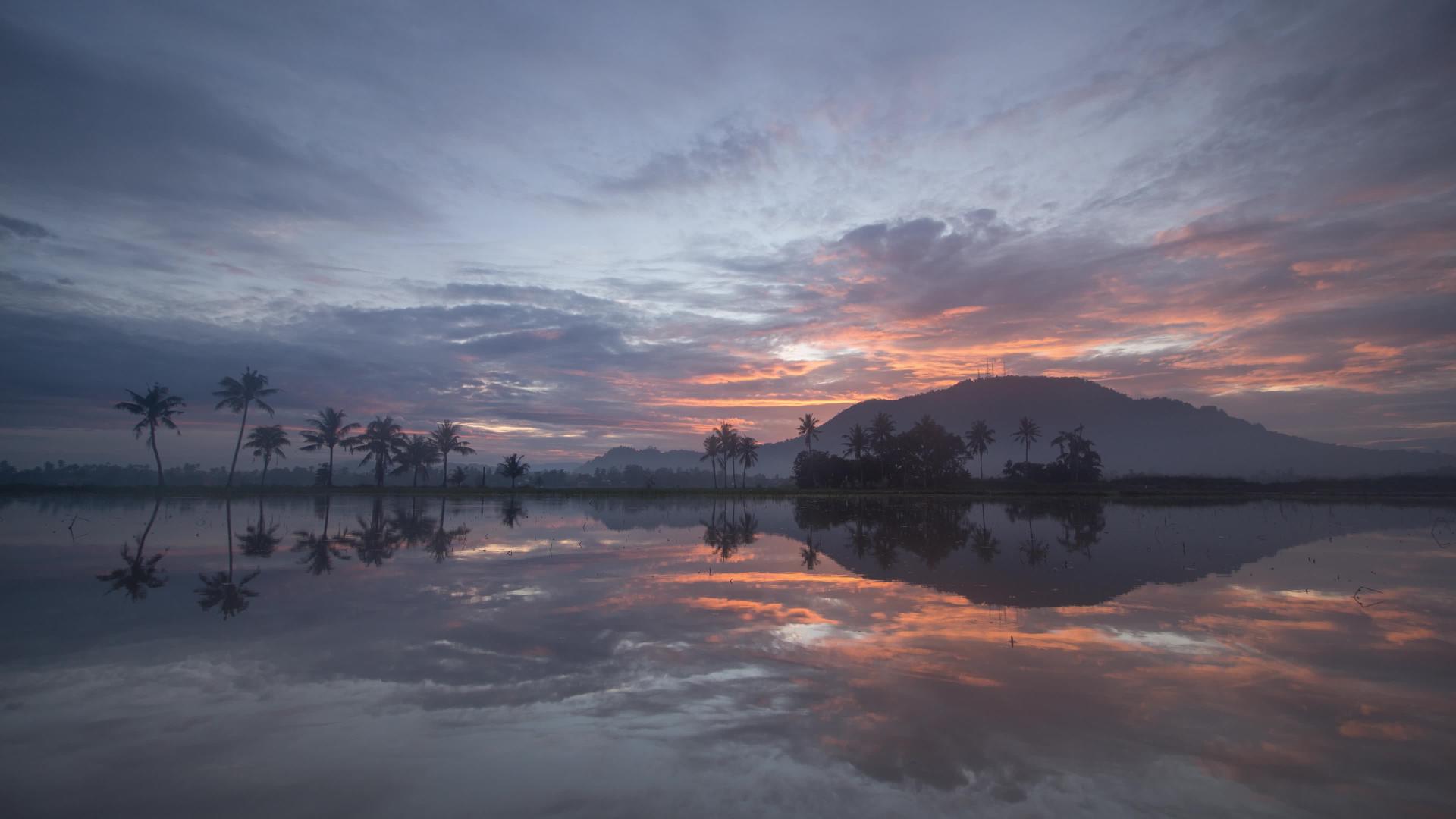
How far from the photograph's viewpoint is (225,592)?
14.7 metres

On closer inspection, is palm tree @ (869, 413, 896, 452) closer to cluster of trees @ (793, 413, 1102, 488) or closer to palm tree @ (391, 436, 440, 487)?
cluster of trees @ (793, 413, 1102, 488)

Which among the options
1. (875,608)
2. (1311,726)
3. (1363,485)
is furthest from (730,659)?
(1363,485)

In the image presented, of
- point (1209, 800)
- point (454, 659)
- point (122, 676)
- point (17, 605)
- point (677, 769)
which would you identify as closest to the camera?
point (1209, 800)

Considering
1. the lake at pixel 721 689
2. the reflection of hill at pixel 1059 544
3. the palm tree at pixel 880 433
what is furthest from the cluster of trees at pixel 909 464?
the lake at pixel 721 689

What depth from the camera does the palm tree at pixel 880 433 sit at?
335 feet

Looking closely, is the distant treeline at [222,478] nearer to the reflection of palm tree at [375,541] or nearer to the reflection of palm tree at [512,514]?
the reflection of palm tree at [512,514]

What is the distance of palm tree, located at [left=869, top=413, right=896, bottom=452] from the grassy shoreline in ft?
31.6

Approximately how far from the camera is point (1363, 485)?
278ft

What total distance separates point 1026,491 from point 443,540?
84015 millimetres

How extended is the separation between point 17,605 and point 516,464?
76704 mm

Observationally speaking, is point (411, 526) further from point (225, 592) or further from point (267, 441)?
point (267, 441)

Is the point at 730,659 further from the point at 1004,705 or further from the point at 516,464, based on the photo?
the point at 516,464

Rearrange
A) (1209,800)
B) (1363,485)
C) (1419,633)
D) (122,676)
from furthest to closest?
(1363,485) → (1419,633) → (122,676) → (1209,800)

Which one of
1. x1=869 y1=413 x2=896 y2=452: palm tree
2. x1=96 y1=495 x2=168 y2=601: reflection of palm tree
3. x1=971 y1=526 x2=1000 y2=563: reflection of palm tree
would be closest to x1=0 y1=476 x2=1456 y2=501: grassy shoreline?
x1=869 y1=413 x2=896 y2=452: palm tree
